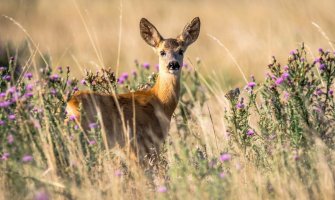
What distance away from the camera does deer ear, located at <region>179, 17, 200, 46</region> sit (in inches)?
324

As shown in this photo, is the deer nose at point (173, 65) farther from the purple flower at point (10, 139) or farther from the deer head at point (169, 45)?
the purple flower at point (10, 139)

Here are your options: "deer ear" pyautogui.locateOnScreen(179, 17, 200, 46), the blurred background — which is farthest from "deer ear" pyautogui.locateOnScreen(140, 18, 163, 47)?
the blurred background

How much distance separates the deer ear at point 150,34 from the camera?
808 cm

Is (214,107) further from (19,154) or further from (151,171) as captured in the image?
(19,154)

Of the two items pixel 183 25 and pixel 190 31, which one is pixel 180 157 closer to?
pixel 190 31

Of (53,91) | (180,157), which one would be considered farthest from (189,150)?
(53,91)

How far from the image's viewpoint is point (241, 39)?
17344 mm

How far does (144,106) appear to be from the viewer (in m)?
7.04

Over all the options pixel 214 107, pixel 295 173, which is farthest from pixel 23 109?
pixel 214 107

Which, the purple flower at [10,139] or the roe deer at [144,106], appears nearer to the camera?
the purple flower at [10,139]

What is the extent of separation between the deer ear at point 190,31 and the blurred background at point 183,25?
478cm

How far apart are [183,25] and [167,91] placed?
42.9 feet

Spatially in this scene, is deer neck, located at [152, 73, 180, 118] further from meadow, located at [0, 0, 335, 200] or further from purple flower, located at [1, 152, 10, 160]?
purple flower, located at [1, 152, 10, 160]

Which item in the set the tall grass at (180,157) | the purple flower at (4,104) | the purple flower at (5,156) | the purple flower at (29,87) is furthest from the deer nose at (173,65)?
the purple flower at (5,156)
